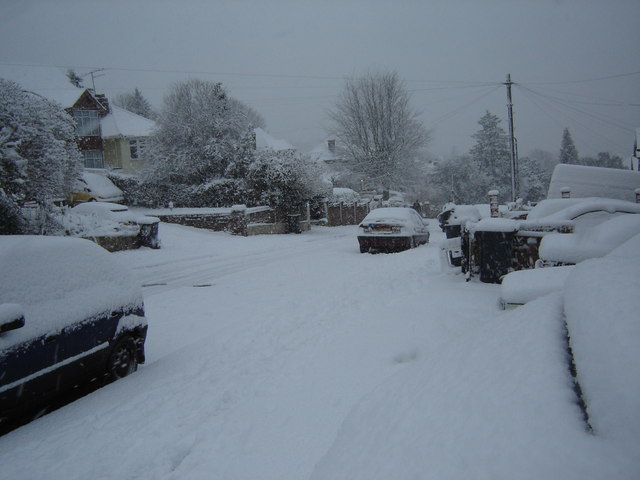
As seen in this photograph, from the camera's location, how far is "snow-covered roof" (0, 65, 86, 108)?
33.9 m

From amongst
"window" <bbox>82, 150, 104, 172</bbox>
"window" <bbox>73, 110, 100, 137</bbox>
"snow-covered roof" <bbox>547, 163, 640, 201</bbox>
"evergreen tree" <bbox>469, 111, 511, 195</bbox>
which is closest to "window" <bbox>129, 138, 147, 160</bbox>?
"window" <bbox>82, 150, 104, 172</bbox>

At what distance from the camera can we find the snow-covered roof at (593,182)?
15.9 m

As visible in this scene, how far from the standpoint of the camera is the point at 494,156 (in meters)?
55.1

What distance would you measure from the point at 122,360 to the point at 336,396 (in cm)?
263

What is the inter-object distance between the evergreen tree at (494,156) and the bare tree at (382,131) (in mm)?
16507

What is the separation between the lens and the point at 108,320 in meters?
4.70

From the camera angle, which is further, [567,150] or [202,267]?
[567,150]

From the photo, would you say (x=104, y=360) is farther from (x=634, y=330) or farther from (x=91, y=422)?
(x=634, y=330)

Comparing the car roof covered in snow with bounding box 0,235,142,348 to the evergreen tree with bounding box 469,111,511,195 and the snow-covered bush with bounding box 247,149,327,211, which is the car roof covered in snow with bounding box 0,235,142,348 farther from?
the evergreen tree with bounding box 469,111,511,195

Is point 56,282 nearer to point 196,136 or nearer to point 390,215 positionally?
point 390,215

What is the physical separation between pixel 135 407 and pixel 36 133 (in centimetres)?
1240

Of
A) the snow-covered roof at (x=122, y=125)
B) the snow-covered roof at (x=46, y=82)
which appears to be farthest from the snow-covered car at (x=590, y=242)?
the snow-covered roof at (x=46, y=82)

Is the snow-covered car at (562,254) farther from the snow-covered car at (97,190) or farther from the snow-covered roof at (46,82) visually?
the snow-covered roof at (46,82)

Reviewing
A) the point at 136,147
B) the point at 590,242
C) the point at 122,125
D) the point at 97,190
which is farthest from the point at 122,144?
the point at 590,242
